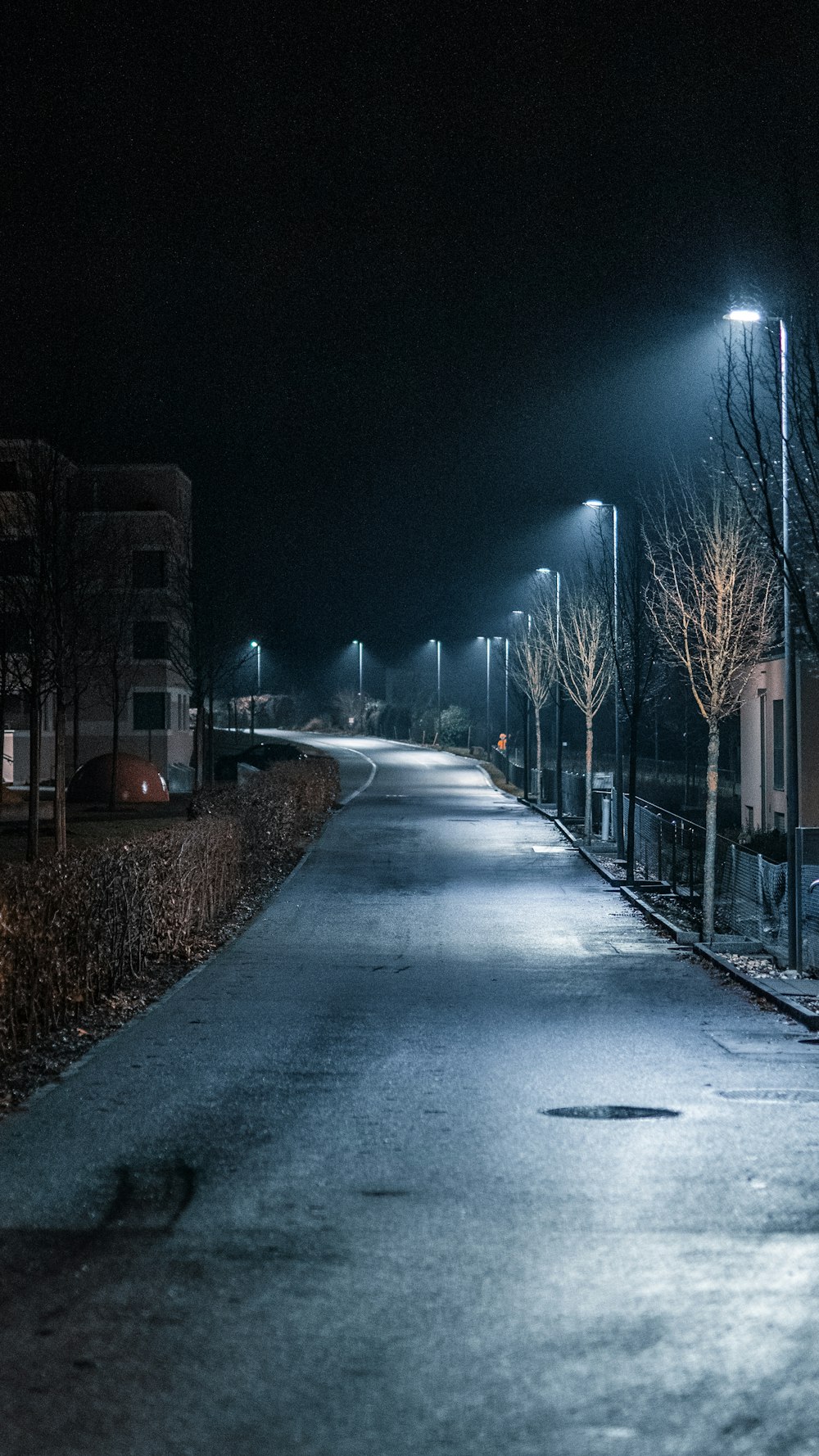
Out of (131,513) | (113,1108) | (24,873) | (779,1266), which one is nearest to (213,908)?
(24,873)

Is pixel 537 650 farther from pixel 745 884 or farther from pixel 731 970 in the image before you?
pixel 731 970

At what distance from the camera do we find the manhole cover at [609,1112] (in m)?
8.59

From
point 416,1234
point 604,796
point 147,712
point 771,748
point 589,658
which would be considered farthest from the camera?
point 147,712

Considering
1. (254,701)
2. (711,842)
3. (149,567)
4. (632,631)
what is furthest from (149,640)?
(711,842)

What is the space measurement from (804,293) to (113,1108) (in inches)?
350

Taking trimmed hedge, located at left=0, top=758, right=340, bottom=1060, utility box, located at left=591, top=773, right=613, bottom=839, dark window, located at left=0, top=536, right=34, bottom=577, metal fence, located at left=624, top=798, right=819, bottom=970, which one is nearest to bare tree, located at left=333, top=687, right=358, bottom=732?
utility box, located at left=591, top=773, right=613, bottom=839

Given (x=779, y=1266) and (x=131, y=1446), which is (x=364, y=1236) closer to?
(x=779, y=1266)

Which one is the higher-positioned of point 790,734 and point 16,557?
point 16,557

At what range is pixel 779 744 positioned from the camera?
3183 cm

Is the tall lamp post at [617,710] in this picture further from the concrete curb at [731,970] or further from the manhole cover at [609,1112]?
the manhole cover at [609,1112]

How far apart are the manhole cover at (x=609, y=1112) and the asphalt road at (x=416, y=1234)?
85 millimetres

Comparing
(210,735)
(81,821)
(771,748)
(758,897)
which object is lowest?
(81,821)

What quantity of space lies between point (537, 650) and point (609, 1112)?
4432cm

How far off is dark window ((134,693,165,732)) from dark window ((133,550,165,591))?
179 inches
